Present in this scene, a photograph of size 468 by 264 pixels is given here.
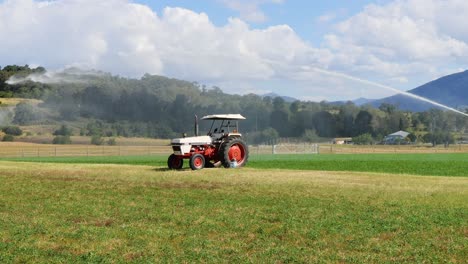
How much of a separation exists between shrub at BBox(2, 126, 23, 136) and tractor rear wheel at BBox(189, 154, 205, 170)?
7332 cm

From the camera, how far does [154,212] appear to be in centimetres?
1442

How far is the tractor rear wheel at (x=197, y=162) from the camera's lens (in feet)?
90.4

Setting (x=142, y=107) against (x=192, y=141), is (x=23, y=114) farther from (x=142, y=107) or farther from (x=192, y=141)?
(x=192, y=141)

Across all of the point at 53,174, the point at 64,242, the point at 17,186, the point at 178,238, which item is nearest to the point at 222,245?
the point at 178,238

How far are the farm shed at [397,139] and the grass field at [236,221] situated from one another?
98.5 metres

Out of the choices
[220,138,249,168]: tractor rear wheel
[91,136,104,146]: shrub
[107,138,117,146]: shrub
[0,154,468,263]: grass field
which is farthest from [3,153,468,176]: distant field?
[91,136,104,146]: shrub

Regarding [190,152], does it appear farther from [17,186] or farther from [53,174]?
[17,186]

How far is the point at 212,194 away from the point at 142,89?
9494 centimetres

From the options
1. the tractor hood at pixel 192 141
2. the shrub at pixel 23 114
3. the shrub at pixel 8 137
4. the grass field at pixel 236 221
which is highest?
the shrub at pixel 23 114

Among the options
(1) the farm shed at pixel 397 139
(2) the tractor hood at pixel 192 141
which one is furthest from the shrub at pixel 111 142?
(2) the tractor hood at pixel 192 141

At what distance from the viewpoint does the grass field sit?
9.93m

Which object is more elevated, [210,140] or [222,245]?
[210,140]

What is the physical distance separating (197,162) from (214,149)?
1.42 metres

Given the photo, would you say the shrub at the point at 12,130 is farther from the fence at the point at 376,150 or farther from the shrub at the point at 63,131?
the fence at the point at 376,150
